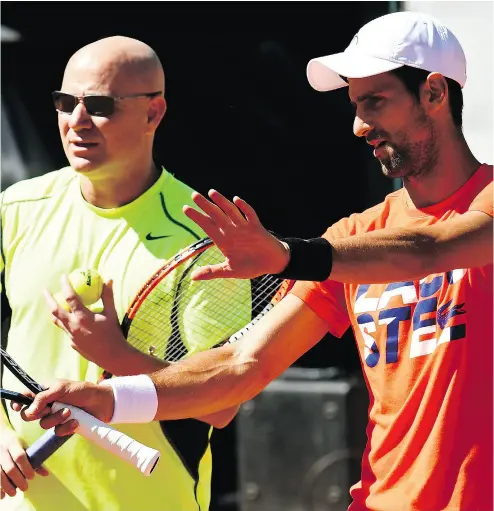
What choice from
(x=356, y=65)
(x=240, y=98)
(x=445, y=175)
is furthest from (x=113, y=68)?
(x=240, y=98)

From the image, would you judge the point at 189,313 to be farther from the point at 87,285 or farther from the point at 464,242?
the point at 464,242

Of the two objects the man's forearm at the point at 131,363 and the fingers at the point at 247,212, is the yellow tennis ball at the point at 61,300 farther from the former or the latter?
Result: the fingers at the point at 247,212

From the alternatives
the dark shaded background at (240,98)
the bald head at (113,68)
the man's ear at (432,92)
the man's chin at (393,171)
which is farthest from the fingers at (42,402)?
the dark shaded background at (240,98)

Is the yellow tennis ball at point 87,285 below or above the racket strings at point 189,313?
above

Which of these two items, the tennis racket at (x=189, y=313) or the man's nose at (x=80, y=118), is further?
the man's nose at (x=80, y=118)

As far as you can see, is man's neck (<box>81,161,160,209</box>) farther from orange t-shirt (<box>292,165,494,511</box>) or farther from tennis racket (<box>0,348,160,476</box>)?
orange t-shirt (<box>292,165,494,511</box>)

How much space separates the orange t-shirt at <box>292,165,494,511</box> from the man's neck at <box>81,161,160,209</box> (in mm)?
1350

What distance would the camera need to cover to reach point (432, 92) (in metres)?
3.91

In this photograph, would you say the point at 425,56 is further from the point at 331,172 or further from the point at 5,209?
the point at 331,172

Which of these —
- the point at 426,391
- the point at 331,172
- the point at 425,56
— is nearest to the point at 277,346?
the point at 426,391

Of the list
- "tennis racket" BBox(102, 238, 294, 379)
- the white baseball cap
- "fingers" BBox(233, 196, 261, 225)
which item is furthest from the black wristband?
"tennis racket" BBox(102, 238, 294, 379)

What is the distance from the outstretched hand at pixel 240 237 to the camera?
338 cm

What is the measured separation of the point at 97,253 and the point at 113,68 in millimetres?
714

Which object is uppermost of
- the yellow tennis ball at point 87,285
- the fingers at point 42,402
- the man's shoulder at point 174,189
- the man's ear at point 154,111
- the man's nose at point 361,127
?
the man's ear at point 154,111
